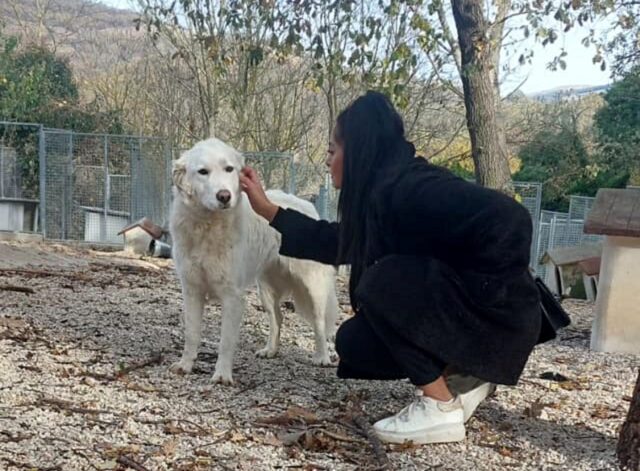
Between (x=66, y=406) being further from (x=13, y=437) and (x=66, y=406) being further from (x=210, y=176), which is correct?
(x=210, y=176)

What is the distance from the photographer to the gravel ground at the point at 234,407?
2697mm

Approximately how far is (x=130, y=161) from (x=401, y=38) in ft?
18.8

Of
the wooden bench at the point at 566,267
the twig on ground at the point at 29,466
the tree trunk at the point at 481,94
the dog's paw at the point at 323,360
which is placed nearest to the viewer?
the twig on ground at the point at 29,466

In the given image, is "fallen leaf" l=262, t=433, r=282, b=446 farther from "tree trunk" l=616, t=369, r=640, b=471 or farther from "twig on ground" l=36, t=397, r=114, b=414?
"tree trunk" l=616, t=369, r=640, b=471

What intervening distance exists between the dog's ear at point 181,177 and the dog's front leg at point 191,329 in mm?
584

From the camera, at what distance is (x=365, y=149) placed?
306cm

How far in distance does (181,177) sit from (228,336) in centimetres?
85

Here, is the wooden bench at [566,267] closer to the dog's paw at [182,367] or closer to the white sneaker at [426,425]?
the dog's paw at [182,367]

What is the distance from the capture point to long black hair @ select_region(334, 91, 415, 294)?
121 inches

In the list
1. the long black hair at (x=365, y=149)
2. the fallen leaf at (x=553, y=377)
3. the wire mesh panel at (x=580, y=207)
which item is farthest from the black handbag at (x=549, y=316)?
the wire mesh panel at (x=580, y=207)

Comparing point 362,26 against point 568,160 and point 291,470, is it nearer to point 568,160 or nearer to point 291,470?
point 291,470

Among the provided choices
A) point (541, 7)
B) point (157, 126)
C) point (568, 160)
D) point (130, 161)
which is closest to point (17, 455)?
point (541, 7)

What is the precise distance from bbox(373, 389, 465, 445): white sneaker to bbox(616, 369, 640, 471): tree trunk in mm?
594

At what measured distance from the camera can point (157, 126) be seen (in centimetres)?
1830
